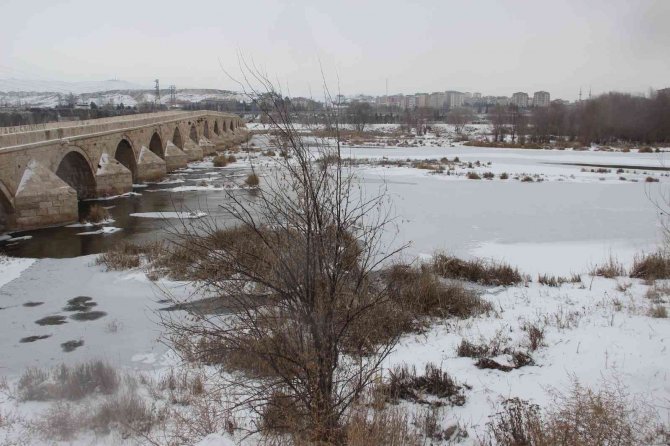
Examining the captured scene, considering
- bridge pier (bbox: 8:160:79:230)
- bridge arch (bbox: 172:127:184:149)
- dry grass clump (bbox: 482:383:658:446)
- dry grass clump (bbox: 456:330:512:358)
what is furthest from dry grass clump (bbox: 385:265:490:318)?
bridge arch (bbox: 172:127:184:149)

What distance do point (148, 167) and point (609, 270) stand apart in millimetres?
22357

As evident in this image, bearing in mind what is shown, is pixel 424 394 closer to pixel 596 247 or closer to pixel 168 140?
pixel 596 247

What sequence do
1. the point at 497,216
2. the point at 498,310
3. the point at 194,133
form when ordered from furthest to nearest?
the point at 194,133 < the point at 497,216 < the point at 498,310

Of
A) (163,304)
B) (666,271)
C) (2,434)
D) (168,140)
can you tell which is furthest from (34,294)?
(168,140)

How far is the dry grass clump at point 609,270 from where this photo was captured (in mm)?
9156

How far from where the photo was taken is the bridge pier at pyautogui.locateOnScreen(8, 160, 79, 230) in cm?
1512

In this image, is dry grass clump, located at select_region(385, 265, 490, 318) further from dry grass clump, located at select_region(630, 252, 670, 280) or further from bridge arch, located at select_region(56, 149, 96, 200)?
→ bridge arch, located at select_region(56, 149, 96, 200)

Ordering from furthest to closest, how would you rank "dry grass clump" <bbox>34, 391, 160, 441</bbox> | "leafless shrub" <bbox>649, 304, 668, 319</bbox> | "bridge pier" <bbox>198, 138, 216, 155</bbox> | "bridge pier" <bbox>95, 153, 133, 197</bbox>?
"bridge pier" <bbox>198, 138, 216, 155</bbox> < "bridge pier" <bbox>95, 153, 133, 197</bbox> < "leafless shrub" <bbox>649, 304, 668, 319</bbox> < "dry grass clump" <bbox>34, 391, 160, 441</bbox>

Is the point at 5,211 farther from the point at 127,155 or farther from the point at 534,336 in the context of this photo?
the point at 534,336

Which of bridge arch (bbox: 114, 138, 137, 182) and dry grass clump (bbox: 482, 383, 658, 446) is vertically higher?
bridge arch (bbox: 114, 138, 137, 182)

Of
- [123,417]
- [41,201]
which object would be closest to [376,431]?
[123,417]

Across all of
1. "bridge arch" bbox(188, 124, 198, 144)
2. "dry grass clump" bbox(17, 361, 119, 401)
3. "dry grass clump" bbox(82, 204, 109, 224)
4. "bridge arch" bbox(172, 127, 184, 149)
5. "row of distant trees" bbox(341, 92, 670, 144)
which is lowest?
"dry grass clump" bbox(17, 361, 119, 401)

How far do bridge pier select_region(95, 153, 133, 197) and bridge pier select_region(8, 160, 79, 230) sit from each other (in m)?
4.63

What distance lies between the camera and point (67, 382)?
5.50 meters
